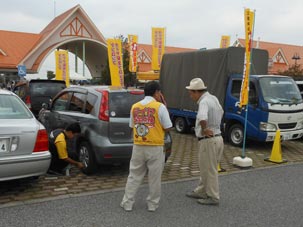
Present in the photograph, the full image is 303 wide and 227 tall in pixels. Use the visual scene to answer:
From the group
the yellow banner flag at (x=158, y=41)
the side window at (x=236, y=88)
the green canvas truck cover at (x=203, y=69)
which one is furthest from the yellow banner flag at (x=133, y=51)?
the side window at (x=236, y=88)

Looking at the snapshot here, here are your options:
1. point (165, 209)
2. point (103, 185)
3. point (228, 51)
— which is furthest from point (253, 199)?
point (228, 51)

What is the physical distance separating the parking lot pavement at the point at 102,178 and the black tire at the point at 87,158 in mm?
123

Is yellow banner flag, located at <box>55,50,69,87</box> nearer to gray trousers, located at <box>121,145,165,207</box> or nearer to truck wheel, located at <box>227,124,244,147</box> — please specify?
truck wheel, located at <box>227,124,244,147</box>

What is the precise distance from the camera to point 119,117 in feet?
19.0

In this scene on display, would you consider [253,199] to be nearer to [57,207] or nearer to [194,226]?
[194,226]

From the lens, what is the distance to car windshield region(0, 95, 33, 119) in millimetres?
5039

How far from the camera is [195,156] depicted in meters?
8.13

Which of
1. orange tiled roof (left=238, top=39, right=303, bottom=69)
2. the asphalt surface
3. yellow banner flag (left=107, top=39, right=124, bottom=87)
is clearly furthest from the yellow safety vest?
orange tiled roof (left=238, top=39, right=303, bottom=69)

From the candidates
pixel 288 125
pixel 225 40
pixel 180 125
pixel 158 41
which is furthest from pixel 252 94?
pixel 225 40

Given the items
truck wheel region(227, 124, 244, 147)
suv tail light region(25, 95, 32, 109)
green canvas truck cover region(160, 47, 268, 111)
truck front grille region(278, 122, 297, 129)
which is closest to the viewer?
truck front grille region(278, 122, 297, 129)

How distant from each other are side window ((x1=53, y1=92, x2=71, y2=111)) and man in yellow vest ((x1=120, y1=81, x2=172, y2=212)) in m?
2.99

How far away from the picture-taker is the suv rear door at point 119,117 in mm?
5730

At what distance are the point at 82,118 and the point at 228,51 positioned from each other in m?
5.26

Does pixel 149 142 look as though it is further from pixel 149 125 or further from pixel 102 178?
pixel 102 178
